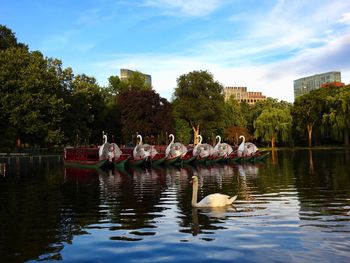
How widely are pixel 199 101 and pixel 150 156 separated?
34676 mm

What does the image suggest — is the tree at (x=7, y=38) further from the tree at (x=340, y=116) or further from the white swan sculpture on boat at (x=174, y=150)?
the tree at (x=340, y=116)

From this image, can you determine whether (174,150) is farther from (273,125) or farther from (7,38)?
(273,125)

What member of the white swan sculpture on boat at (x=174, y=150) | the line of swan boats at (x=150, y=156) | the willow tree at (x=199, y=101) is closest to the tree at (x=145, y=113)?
the willow tree at (x=199, y=101)

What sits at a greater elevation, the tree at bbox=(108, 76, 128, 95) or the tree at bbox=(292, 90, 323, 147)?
the tree at bbox=(108, 76, 128, 95)

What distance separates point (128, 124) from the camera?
65.1 m

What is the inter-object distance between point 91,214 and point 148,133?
52559 millimetres

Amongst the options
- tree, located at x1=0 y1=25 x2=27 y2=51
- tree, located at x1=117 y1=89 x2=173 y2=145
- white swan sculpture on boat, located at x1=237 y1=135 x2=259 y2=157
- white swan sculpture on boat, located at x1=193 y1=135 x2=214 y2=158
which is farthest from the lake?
tree, located at x1=0 y1=25 x2=27 y2=51

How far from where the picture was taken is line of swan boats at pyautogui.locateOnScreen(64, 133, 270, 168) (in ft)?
124

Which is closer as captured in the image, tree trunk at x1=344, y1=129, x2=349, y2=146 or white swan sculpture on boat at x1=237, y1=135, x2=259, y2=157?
white swan sculpture on boat at x1=237, y1=135, x2=259, y2=157

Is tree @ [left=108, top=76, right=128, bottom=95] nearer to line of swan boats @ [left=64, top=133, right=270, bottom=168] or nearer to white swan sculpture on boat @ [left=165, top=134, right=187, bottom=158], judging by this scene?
line of swan boats @ [left=64, top=133, right=270, bottom=168]

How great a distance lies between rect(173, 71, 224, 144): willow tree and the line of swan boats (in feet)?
82.6

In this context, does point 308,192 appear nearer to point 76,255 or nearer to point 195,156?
point 76,255

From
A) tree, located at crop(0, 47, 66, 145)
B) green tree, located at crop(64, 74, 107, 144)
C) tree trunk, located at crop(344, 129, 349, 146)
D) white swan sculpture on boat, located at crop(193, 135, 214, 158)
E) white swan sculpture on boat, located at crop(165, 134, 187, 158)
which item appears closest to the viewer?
white swan sculpture on boat, located at crop(165, 134, 187, 158)

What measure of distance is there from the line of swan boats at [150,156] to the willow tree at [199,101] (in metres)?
25.2
